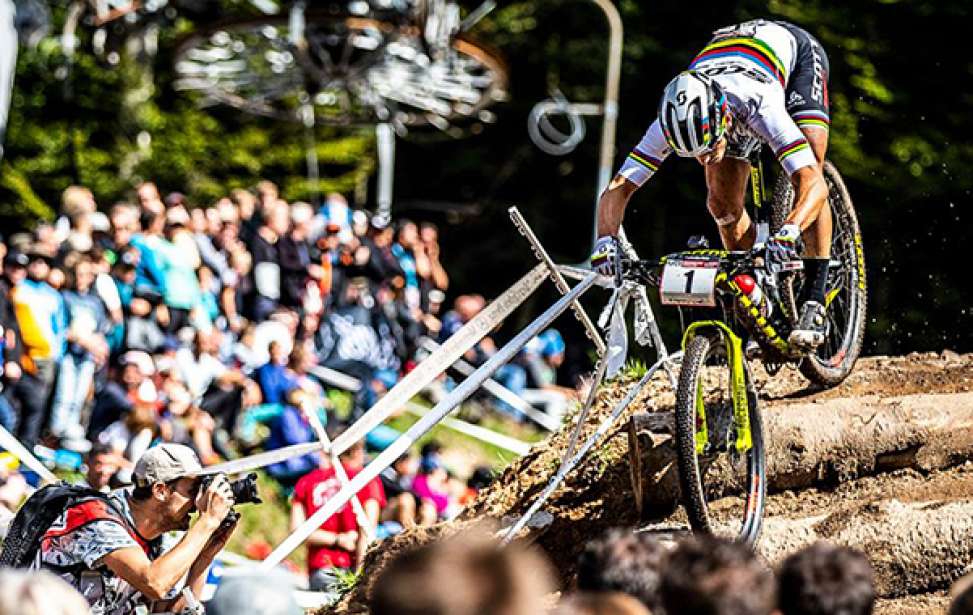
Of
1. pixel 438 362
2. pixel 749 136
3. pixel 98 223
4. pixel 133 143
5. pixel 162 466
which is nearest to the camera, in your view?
pixel 162 466

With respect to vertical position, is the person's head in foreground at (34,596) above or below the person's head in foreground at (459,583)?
below

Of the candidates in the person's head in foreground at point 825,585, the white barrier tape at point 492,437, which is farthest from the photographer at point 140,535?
the white barrier tape at point 492,437

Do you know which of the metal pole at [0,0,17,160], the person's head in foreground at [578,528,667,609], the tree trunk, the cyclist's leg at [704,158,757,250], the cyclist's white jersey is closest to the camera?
the person's head in foreground at [578,528,667,609]

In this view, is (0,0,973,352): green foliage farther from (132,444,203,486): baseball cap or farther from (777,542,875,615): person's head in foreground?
(777,542,875,615): person's head in foreground

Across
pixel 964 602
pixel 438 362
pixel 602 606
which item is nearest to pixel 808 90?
pixel 438 362

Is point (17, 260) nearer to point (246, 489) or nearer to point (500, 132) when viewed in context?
point (246, 489)

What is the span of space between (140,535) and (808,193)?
3614 millimetres

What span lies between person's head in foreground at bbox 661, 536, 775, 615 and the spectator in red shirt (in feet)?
18.1

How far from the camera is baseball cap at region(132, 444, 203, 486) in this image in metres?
5.88

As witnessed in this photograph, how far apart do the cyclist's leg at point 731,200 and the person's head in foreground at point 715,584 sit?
4.38 metres

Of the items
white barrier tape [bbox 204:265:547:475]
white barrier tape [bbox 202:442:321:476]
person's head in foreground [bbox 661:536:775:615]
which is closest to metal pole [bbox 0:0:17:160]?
white barrier tape [bbox 204:265:547:475]

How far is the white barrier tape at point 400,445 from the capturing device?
642 centimetres

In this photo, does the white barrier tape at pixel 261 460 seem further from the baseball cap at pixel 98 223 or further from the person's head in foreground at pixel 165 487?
the baseball cap at pixel 98 223

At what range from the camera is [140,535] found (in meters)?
5.92
